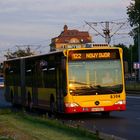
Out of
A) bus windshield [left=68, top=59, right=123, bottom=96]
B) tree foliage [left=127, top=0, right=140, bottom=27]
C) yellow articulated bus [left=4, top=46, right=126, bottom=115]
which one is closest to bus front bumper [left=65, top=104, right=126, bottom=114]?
yellow articulated bus [left=4, top=46, right=126, bottom=115]

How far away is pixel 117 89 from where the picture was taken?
901 inches

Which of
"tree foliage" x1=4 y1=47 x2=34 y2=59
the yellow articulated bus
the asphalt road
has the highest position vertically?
"tree foliage" x1=4 y1=47 x2=34 y2=59

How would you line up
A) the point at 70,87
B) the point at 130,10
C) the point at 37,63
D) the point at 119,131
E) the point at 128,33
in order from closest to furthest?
the point at 119,131
the point at 70,87
the point at 37,63
the point at 130,10
the point at 128,33

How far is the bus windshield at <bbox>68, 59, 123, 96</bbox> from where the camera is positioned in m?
22.6

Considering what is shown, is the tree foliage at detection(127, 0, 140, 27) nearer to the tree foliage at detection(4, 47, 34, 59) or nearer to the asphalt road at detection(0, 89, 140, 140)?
the tree foliage at detection(4, 47, 34, 59)

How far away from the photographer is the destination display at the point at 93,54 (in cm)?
2277

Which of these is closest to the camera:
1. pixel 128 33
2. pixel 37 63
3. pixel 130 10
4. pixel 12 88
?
pixel 37 63

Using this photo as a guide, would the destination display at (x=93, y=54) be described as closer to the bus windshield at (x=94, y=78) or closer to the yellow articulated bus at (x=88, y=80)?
the yellow articulated bus at (x=88, y=80)

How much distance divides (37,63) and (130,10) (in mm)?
60470

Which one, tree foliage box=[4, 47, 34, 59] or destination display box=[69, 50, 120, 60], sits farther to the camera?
tree foliage box=[4, 47, 34, 59]

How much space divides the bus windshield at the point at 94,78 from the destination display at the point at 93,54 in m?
0.16

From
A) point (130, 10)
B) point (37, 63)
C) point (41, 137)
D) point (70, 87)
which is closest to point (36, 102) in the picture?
point (37, 63)

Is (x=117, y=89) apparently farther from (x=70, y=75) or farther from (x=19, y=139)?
(x=19, y=139)

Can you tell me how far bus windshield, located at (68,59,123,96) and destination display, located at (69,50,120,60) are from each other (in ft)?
0.53
